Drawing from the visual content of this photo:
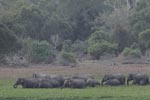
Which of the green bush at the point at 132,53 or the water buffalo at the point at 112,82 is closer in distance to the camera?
the water buffalo at the point at 112,82

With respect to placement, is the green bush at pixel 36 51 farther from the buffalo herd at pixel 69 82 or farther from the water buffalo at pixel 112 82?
the water buffalo at pixel 112 82

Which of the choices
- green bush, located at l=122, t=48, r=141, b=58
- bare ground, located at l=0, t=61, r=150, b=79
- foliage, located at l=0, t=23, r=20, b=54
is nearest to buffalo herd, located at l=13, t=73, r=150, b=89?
bare ground, located at l=0, t=61, r=150, b=79

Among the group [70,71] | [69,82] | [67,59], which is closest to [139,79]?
[69,82]

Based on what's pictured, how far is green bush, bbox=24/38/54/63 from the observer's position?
4847cm

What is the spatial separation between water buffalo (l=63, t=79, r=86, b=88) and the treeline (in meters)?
15.7

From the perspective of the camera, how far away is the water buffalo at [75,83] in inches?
984

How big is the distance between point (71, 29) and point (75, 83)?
1707 inches

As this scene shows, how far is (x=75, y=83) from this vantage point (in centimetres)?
2505

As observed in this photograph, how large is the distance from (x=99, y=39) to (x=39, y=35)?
11092mm

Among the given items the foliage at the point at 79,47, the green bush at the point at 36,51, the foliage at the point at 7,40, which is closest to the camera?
the foliage at the point at 7,40

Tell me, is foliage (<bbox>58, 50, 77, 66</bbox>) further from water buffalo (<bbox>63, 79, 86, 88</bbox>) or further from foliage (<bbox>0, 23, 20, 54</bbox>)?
water buffalo (<bbox>63, 79, 86, 88</bbox>)

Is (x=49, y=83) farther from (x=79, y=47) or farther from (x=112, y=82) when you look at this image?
(x=79, y=47)

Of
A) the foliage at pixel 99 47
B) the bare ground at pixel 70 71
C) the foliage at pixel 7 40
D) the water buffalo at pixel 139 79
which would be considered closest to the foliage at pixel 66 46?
the foliage at pixel 99 47

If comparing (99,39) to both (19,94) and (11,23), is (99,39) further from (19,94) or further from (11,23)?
(19,94)
